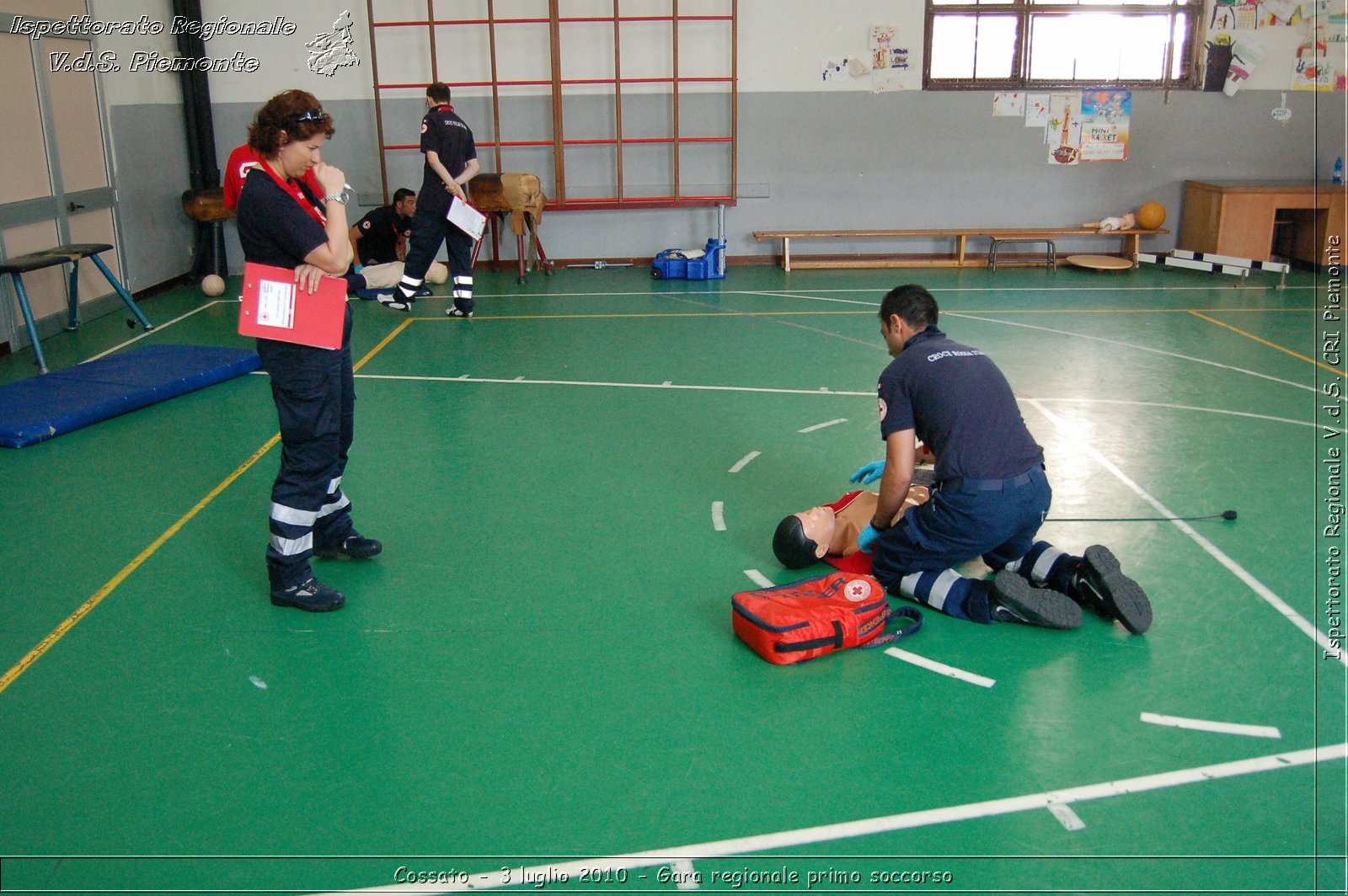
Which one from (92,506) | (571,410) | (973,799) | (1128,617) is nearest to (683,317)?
(571,410)

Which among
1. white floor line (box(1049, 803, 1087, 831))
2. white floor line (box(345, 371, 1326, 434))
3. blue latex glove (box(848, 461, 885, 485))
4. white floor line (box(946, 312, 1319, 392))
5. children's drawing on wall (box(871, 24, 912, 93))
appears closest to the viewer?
white floor line (box(1049, 803, 1087, 831))

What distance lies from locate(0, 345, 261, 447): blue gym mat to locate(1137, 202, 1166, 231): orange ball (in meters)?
11.4

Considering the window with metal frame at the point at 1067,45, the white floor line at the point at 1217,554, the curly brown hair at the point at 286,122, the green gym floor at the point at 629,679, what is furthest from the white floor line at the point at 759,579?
the window with metal frame at the point at 1067,45

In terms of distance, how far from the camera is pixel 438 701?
12.9ft

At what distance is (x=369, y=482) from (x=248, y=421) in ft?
5.82

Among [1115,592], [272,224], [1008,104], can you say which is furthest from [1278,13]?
[272,224]

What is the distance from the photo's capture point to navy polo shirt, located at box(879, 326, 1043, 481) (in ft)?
14.3

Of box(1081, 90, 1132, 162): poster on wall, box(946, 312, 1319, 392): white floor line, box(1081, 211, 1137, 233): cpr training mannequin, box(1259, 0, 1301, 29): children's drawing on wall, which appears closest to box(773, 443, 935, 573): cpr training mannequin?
box(946, 312, 1319, 392): white floor line

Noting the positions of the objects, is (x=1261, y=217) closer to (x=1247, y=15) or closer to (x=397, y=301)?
(x=1247, y=15)

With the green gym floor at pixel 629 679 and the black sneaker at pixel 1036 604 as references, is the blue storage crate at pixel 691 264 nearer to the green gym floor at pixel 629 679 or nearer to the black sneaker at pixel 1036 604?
the green gym floor at pixel 629 679

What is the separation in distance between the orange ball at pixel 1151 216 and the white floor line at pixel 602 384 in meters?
8.12

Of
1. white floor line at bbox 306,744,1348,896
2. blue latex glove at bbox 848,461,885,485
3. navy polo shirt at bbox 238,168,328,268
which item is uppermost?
navy polo shirt at bbox 238,168,328,268

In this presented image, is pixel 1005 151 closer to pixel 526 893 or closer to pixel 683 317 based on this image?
pixel 683 317

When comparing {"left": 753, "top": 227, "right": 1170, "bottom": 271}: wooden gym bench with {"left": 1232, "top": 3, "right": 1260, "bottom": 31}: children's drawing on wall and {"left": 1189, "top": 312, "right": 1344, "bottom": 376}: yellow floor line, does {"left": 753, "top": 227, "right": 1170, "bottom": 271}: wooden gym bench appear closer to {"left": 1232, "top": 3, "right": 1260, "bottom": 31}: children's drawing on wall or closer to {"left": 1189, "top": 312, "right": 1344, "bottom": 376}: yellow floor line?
{"left": 1232, "top": 3, "right": 1260, "bottom": 31}: children's drawing on wall
